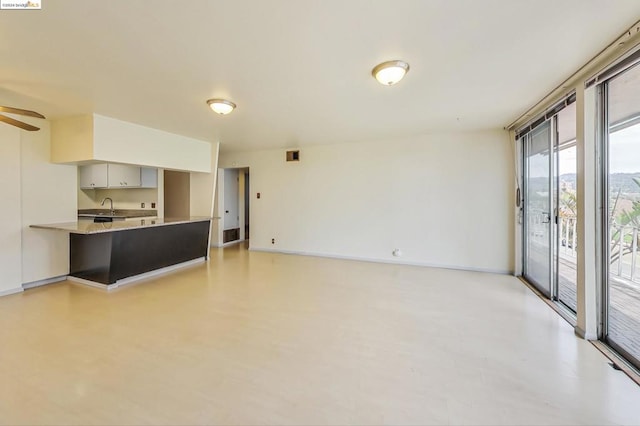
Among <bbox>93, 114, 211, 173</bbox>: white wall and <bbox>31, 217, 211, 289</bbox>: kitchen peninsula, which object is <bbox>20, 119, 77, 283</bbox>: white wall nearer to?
<bbox>31, 217, 211, 289</bbox>: kitchen peninsula

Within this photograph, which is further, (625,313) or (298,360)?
(625,313)

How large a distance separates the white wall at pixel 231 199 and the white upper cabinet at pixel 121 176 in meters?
1.71

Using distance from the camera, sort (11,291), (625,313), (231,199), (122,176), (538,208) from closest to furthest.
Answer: (625,313) < (11,291) < (538,208) < (122,176) < (231,199)

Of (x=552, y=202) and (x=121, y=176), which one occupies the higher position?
(x=121, y=176)

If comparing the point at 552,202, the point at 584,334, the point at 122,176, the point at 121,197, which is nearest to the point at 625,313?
the point at 584,334

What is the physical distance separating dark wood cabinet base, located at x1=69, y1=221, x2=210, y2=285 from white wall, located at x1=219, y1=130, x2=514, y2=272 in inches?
80.4

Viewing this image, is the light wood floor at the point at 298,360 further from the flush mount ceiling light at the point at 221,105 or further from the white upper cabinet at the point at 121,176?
the white upper cabinet at the point at 121,176

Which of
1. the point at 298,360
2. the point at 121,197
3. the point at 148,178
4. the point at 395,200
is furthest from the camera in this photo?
the point at 121,197

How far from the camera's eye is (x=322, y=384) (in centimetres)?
180

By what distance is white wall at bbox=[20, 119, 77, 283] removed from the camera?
12.0ft

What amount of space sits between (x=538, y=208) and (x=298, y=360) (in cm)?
382

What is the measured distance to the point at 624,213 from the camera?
6.93ft

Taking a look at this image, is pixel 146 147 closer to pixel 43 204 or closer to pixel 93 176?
pixel 43 204

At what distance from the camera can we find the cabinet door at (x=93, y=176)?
5.55 meters
